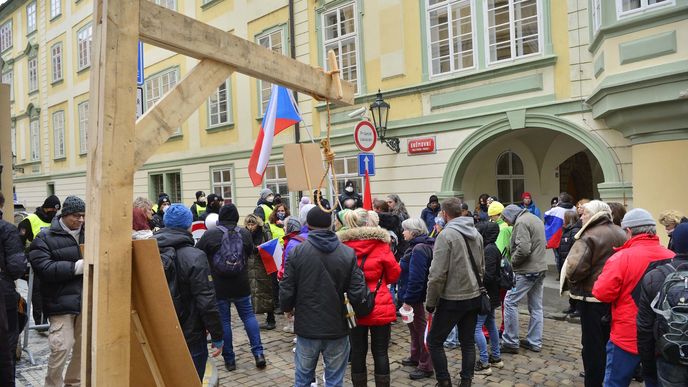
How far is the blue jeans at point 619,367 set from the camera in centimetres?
353

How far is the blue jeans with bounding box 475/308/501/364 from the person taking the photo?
4.91 metres

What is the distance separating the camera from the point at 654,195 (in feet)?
23.8

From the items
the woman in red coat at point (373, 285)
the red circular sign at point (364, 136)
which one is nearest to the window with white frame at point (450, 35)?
the red circular sign at point (364, 136)

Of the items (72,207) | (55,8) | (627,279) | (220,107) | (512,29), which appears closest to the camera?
(627,279)

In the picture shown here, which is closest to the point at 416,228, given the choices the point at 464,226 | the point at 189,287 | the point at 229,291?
the point at 464,226

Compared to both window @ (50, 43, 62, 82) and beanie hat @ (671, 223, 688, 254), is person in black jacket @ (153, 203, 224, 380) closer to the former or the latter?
beanie hat @ (671, 223, 688, 254)

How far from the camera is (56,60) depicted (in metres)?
23.6

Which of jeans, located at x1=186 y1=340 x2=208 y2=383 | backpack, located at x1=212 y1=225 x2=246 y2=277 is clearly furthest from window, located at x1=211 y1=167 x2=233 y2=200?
jeans, located at x1=186 y1=340 x2=208 y2=383

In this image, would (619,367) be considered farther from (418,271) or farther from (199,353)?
(199,353)

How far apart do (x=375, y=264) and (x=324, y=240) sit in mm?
645

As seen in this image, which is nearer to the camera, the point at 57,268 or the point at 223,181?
the point at 57,268

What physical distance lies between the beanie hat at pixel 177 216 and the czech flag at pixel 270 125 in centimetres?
109

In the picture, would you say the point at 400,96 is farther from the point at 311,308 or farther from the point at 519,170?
the point at 311,308

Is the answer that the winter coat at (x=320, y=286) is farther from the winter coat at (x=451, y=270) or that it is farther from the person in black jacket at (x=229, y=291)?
the person in black jacket at (x=229, y=291)
